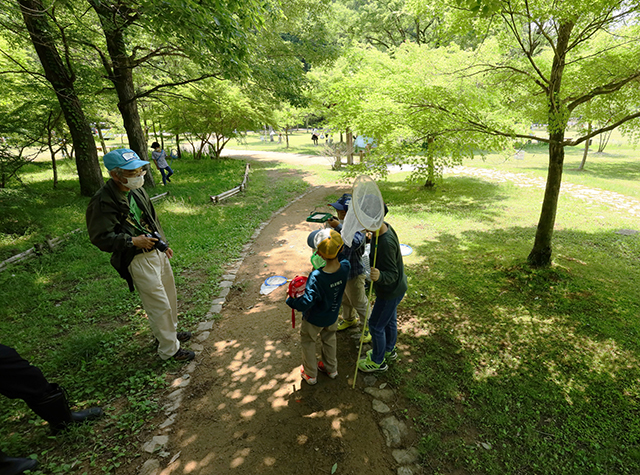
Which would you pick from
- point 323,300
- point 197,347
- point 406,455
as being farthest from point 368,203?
point 197,347

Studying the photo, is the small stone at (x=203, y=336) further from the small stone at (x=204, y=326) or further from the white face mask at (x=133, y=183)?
the white face mask at (x=133, y=183)

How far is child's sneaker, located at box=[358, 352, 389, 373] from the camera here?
3705 mm

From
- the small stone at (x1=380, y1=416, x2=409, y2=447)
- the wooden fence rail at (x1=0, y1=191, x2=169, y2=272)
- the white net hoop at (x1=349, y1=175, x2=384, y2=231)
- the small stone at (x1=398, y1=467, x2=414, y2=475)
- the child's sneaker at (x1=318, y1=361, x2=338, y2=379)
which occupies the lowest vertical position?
the small stone at (x1=398, y1=467, x2=414, y2=475)

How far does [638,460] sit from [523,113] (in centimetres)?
526

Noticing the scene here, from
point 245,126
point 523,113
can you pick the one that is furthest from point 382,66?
point 245,126

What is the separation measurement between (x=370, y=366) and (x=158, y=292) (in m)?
2.68

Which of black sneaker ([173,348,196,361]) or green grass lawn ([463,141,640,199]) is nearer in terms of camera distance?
black sneaker ([173,348,196,361])

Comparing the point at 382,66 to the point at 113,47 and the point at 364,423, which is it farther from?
the point at 364,423

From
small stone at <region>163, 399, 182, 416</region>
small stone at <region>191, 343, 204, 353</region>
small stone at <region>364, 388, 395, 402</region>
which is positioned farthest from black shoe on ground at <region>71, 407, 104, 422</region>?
small stone at <region>364, 388, 395, 402</region>

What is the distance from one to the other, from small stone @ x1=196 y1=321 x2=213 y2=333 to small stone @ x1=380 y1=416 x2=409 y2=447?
2.81 meters

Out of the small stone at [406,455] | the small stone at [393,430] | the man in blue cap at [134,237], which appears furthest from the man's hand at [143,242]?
the small stone at [406,455]

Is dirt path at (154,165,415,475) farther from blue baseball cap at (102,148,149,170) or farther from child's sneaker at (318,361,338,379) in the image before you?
blue baseball cap at (102,148,149,170)

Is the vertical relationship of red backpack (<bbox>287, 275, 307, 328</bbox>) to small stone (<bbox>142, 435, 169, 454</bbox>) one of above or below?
above

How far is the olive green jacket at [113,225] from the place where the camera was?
3102 millimetres
